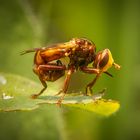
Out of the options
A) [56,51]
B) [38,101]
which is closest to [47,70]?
[56,51]

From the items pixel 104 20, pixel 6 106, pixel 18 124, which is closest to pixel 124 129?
pixel 104 20

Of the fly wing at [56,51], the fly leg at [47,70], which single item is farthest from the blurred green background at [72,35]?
the fly wing at [56,51]

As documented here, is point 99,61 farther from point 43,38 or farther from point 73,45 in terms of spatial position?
point 43,38

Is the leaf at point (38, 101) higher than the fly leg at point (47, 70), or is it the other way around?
the leaf at point (38, 101)

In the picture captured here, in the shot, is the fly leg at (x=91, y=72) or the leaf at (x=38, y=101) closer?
the leaf at (x=38, y=101)

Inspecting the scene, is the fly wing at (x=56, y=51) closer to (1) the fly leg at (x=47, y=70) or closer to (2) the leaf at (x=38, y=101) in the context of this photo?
(1) the fly leg at (x=47, y=70)
